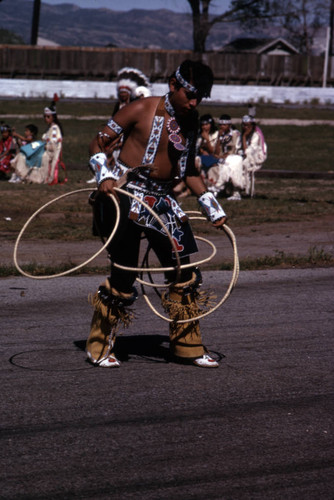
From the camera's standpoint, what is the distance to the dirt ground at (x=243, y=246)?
10727mm

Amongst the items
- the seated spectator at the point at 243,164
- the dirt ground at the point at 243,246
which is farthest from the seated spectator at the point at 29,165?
the dirt ground at the point at 243,246

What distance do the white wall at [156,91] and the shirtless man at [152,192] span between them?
40.8m

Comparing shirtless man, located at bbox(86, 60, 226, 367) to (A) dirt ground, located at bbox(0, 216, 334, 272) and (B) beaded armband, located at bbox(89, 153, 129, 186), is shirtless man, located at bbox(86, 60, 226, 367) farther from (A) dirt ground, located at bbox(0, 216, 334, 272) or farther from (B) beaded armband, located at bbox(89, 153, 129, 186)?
(A) dirt ground, located at bbox(0, 216, 334, 272)

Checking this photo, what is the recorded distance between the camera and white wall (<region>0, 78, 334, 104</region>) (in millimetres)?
46188

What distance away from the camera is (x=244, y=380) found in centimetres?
578

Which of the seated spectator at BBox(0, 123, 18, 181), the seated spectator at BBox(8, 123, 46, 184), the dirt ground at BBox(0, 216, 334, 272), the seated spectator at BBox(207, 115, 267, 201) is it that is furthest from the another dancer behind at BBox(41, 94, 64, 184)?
the dirt ground at BBox(0, 216, 334, 272)

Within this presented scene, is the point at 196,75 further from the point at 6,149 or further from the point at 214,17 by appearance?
the point at 214,17

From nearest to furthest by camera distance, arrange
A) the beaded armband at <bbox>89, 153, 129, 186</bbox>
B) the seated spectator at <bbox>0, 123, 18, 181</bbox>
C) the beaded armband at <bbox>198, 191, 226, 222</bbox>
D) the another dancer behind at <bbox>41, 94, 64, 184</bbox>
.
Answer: the beaded armband at <bbox>89, 153, 129, 186</bbox>, the beaded armband at <bbox>198, 191, 226, 222</bbox>, the another dancer behind at <bbox>41, 94, 64, 184</bbox>, the seated spectator at <bbox>0, 123, 18, 181</bbox>

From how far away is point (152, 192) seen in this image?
19.0 ft

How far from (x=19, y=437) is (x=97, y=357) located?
144 centimetres

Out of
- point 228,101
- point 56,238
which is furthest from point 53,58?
point 56,238

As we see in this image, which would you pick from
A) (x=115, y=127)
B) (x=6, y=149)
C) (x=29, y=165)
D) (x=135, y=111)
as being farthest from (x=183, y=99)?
(x=6, y=149)

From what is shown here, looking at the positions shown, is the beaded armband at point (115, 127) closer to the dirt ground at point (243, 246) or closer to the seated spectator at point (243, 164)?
the dirt ground at point (243, 246)

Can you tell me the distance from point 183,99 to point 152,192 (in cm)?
62
